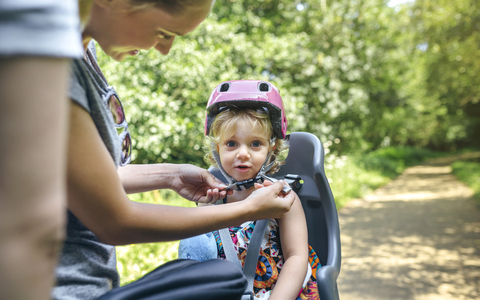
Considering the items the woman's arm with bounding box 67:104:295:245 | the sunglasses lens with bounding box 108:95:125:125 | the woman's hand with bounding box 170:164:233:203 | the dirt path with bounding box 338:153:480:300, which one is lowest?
the dirt path with bounding box 338:153:480:300

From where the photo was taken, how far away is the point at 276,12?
9.45 m

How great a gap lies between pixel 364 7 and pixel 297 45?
2.48 m

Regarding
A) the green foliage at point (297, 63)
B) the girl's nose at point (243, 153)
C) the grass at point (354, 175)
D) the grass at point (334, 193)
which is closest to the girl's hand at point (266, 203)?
the girl's nose at point (243, 153)

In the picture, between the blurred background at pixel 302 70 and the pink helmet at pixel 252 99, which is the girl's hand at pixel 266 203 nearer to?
the pink helmet at pixel 252 99

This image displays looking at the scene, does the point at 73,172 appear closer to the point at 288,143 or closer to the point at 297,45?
the point at 288,143

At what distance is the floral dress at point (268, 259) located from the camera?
154cm

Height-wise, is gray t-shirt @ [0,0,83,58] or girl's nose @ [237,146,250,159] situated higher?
gray t-shirt @ [0,0,83,58]

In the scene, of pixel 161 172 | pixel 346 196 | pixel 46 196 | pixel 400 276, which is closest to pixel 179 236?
pixel 46 196

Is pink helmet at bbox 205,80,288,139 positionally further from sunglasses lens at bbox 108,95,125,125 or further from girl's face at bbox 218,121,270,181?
sunglasses lens at bbox 108,95,125,125

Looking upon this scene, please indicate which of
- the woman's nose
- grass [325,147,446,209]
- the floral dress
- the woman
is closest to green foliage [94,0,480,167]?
grass [325,147,446,209]

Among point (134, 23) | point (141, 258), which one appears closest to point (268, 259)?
point (134, 23)

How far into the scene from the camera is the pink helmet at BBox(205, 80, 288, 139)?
1.71 meters

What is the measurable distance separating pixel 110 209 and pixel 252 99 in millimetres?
1057

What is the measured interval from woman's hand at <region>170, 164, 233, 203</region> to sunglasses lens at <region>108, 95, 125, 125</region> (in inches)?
18.3
